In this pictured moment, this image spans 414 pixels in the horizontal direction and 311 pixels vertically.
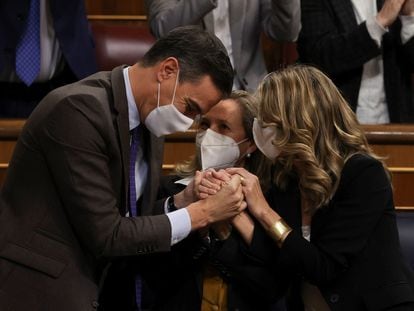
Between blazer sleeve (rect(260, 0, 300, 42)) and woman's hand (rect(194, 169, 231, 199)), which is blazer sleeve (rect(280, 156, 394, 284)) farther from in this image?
blazer sleeve (rect(260, 0, 300, 42))

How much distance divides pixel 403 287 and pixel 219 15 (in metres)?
0.73

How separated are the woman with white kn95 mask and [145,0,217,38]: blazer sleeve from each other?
366 millimetres

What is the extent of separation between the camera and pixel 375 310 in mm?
954

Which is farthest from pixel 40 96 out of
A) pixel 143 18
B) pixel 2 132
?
pixel 143 18

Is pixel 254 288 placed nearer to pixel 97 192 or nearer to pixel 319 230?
pixel 319 230

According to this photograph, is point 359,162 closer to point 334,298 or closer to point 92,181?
point 334,298

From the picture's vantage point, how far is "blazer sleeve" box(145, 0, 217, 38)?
1436 millimetres

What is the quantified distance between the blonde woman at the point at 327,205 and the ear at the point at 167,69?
0.12 metres

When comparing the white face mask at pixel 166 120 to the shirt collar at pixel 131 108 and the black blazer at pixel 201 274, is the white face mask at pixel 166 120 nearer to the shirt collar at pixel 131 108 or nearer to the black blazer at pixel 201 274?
the shirt collar at pixel 131 108

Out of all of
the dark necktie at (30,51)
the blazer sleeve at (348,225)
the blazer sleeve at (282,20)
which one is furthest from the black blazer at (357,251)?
the dark necktie at (30,51)

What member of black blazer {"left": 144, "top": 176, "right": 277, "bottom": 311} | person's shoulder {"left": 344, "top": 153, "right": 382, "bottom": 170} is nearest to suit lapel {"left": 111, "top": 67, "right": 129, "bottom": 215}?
black blazer {"left": 144, "top": 176, "right": 277, "bottom": 311}

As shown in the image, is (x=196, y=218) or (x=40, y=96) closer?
(x=196, y=218)

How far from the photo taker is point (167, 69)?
948mm

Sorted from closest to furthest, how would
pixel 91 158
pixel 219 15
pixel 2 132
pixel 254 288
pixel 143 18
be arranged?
pixel 91 158 → pixel 254 288 → pixel 2 132 → pixel 219 15 → pixel 143 18
